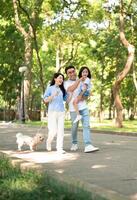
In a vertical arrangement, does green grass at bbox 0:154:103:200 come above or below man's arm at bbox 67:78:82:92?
below

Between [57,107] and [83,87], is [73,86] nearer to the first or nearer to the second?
[83,87]

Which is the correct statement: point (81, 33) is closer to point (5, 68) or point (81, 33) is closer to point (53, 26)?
point (53, 26)

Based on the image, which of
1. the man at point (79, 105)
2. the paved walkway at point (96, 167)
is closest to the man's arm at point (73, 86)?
the man at point (79, 105)

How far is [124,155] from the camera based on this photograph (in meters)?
11.7

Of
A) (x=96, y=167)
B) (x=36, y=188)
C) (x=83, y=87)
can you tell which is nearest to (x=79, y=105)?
(x=83, y=87)

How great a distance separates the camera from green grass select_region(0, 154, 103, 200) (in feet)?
20.1

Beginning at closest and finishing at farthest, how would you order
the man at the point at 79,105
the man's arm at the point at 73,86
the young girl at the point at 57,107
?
the young girl at the point at 57,107
the man's arm at the point at 73,86
the man at the point at 79,105

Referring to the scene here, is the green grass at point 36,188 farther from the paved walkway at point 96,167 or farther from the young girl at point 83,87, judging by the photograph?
the young girl at point 83,87

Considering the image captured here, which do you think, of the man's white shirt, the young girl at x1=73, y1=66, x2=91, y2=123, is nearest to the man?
the man's white shirt

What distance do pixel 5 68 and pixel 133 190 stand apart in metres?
44.4

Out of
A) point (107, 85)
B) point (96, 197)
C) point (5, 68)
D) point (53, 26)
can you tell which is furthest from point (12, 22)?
point (96, 197)

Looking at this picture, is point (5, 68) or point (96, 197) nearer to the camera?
point (96, 197)

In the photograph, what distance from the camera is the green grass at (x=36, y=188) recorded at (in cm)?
614

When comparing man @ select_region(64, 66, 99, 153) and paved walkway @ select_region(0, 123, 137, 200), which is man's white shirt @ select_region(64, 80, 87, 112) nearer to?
man @ select_region(64, 66, 99, 153)
